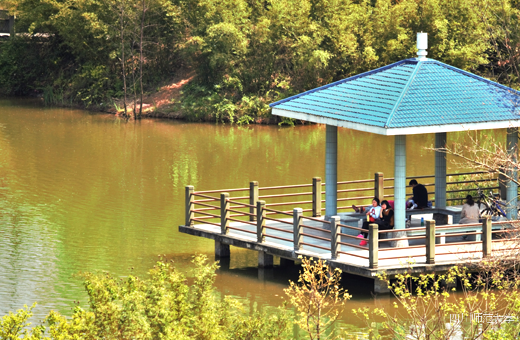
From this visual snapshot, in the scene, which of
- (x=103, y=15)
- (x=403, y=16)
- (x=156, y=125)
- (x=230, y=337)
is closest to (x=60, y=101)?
(x=103, y=15)

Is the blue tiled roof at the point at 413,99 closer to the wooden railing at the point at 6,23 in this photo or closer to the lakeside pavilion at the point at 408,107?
the lakeside pavilion at the point at 408,107

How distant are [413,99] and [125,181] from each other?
13.4 metres

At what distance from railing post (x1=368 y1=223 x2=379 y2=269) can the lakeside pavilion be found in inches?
61.1

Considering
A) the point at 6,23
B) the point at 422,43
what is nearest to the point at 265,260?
the point at 422,43

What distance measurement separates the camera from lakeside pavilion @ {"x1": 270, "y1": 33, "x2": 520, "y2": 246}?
17375mm

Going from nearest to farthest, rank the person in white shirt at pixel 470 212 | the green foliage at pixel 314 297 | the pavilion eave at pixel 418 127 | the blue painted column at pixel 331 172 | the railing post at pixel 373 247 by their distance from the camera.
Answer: the green foliage at pixel 314 297 → the railing post at pixel 373 247 → the pavilion eave at pixel 418 127 → the person in white shirt at pixel 470 212 → the blue painted column at pixel 331 172

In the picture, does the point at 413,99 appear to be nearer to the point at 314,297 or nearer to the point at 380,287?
the point at 380,287

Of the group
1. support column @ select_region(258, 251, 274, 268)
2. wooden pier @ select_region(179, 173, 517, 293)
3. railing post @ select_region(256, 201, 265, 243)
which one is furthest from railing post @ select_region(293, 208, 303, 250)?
support column @ select_region(258, 251, 274, 268)

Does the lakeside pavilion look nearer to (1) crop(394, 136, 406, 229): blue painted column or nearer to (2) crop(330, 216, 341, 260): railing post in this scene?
(1) crop(394, 136, 406, 229): blue painted column

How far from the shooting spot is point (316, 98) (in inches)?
760

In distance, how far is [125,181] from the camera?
29172 mm

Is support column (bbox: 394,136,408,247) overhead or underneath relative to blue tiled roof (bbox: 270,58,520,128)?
underneath

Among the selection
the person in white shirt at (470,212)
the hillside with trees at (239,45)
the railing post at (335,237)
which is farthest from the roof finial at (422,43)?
the hillside with trees at (239,45)

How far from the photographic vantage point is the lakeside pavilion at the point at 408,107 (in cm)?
1738
